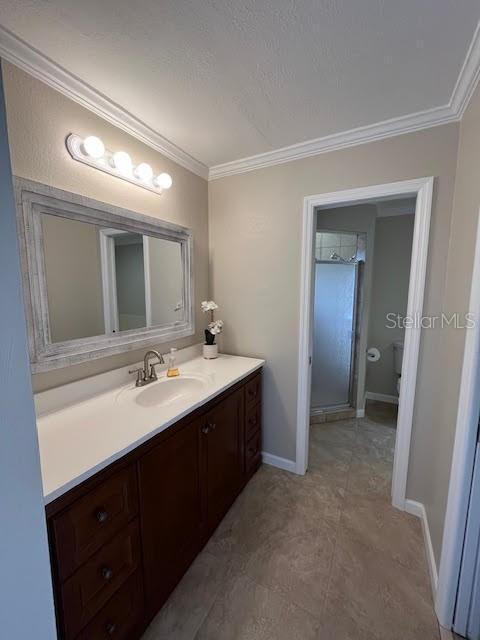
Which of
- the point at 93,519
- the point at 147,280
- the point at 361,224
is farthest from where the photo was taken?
the point at 361,224

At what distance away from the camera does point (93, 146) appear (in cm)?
128

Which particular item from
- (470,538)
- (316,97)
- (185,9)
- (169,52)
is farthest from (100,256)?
(470,538)

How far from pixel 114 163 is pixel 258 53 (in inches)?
33.6

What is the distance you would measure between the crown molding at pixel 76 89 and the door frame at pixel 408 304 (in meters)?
1.03

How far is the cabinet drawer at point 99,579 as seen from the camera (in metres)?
0.83

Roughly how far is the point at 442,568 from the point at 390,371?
7.98 ft

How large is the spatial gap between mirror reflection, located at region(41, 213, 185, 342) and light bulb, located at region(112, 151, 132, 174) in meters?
0.32

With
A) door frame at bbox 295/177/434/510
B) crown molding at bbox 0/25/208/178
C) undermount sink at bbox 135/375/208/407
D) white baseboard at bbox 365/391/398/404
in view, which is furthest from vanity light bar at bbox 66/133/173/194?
white baseboard at bbox 365/391/398/404

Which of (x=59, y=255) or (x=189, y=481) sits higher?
(x=59, y=255)

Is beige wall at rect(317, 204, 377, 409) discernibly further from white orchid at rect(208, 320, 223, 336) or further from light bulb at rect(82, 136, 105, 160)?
light bulb at rect(82, 136, 105, 160)

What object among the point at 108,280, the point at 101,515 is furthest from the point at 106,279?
the point at 101,515

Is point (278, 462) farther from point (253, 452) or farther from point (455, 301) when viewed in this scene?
point (455, 301)

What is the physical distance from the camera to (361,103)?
1.38 meters

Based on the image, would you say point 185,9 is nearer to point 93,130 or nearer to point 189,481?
point 93,130
